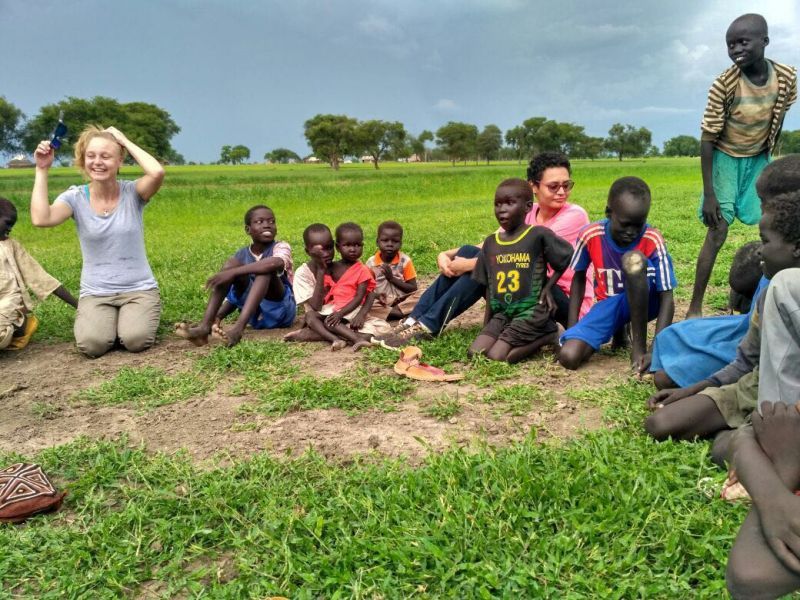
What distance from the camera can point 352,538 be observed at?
217cm

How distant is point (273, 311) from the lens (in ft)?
17.2

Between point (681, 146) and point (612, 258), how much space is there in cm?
14264

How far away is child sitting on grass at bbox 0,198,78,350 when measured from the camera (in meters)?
4.73

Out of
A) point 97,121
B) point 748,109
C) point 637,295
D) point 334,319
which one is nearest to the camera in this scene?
point 637,295

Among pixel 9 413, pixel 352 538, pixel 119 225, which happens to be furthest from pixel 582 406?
pixel 119 225

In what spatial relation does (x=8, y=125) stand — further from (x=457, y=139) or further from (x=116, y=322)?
(x=116, y=322)

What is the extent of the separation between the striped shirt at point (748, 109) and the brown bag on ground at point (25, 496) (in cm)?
460

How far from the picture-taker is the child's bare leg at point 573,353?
3777 millimetres

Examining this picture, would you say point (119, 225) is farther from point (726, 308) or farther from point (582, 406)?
point (726, 308)

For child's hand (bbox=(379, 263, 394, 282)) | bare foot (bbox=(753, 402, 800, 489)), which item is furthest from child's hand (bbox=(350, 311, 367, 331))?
bare foot (bbox=(753, 402, 800, 489))

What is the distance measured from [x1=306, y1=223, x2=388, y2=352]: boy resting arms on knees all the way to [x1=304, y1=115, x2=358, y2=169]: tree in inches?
3076

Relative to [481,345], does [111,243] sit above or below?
above

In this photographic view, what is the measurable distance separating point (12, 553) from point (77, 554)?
25cm

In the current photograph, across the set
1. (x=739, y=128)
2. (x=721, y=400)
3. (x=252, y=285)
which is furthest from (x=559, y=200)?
(x=252, y=285)
